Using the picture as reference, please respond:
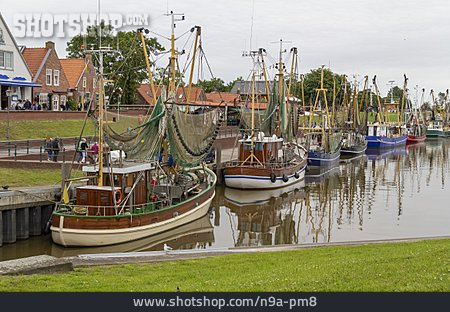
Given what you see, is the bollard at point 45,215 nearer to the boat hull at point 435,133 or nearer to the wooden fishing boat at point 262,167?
the wooden fishing boat at point 262,167

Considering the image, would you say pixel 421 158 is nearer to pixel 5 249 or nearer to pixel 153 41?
pixel 153 41

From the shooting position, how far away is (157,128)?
102 ft

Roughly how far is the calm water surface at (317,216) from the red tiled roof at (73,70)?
32.8 metres

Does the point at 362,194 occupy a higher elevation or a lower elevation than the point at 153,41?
lower

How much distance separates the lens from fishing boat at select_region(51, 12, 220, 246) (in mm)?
25438

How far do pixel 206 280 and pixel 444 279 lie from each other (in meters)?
5.26

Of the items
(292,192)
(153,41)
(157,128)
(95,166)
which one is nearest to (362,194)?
(292,192)

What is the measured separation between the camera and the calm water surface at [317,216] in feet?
94.2

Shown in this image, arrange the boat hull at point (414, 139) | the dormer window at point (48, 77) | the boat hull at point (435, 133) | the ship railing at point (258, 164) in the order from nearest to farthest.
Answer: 1. the ship railing at point (258, 164)
2. the dormer window at point (48, 77)
3. the boat hull at point (414, 139)
4. the boat hull at point (435, 133)

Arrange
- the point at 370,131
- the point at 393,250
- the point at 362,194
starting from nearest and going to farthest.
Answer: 1. the point at 393,250
2. the point at 362,194
3. the point at 370,131

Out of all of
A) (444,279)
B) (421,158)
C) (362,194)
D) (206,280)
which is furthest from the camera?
(421,158)

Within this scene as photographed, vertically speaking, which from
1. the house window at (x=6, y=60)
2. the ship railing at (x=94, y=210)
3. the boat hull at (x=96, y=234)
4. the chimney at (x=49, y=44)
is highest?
the chimney at (x=49, y=44)

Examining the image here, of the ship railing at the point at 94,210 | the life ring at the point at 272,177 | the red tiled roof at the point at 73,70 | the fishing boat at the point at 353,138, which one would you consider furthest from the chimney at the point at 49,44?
the ship railing at the point at 94,210

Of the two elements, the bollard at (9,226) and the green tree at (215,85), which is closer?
the bollard at (9,226)
